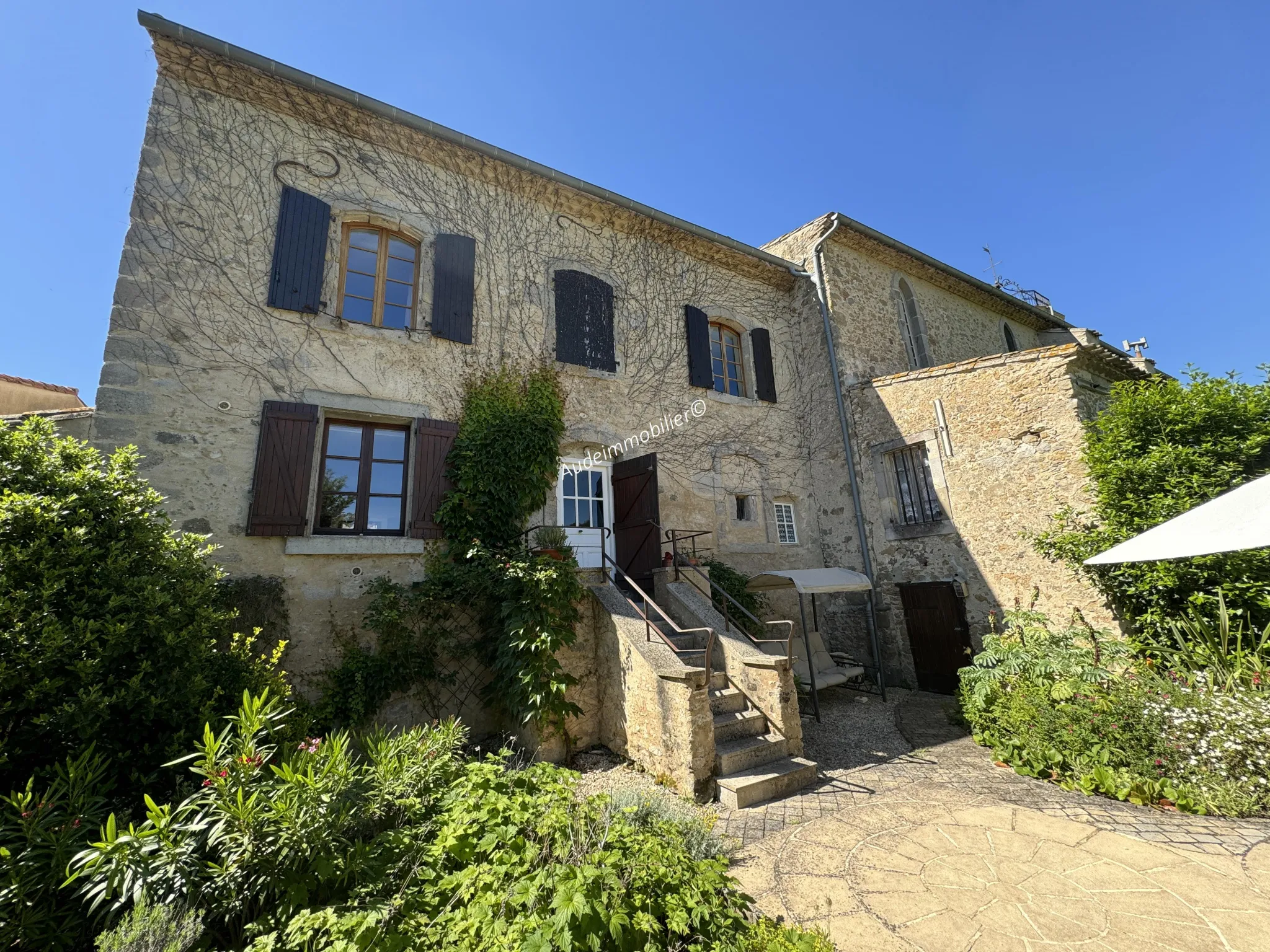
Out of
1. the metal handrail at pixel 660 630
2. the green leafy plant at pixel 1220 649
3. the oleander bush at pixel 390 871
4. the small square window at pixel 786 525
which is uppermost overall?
the small square window at pixel 786 525

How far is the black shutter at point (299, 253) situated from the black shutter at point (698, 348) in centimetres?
569

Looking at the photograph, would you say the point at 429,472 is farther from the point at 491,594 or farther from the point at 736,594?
the point at 736,594

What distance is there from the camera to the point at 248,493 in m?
5.59

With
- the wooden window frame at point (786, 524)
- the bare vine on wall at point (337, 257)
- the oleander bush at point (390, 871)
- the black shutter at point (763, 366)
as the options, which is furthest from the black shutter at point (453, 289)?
the wooden window frame at point (786, 524)

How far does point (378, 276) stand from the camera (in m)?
6.93

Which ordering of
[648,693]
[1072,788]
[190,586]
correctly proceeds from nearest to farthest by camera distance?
[190,586] < [1072,788] < [648,693]

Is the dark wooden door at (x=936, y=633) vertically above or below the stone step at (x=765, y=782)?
above

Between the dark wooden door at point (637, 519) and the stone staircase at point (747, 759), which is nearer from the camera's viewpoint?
the stone staircase at point (747, 759)

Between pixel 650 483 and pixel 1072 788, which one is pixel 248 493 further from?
pixel 1072 788

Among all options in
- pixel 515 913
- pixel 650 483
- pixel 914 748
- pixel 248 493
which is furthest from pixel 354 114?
pixel 914 748

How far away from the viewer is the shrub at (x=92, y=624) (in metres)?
2.76

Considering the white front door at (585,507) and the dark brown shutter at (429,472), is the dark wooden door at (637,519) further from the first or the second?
the dark brown shutter at (429,472)

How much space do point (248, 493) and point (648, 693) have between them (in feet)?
15.6

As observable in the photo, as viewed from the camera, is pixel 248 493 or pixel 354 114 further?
pixel 354 114
